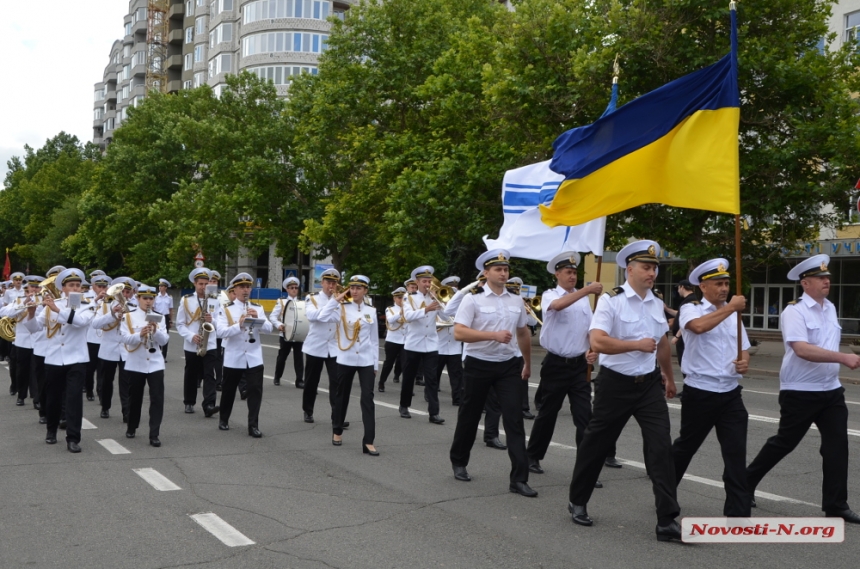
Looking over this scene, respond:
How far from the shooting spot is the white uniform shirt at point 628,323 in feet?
20.4

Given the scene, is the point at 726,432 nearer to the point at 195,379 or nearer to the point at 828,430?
the point at 828,430

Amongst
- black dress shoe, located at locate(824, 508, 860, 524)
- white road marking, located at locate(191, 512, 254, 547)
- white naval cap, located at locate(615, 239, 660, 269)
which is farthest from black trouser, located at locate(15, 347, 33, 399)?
black dress shoe, located at locate(824, 508, 860, 524)

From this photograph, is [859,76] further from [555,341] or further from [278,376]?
[555,341]

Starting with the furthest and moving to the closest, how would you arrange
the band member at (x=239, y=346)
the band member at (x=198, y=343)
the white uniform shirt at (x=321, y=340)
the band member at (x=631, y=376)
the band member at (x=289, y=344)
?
the band member at (x=289, y=344), the band member at (x=198, y=343), the white uniform shirt at (x=321, y=340), the band member at (x=239, y=346), the band member at (x=631, y=376)

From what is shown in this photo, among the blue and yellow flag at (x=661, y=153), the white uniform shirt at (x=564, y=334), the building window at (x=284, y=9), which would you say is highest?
the building window at (x=284, y=9)

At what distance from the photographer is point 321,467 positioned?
862cm

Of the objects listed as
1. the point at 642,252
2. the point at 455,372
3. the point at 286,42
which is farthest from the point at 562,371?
the point at 286,42

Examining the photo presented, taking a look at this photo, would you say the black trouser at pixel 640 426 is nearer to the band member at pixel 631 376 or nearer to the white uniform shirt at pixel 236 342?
the band member at pixel 631 376

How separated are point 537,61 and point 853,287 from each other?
18.4 meters

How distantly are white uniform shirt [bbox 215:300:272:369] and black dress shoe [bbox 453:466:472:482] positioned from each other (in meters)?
3.75

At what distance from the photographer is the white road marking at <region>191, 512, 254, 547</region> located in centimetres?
596

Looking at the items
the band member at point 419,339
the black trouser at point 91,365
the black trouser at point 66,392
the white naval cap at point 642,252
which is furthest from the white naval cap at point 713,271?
the black trouser at point 91,365

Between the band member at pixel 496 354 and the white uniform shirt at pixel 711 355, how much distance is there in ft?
4.76

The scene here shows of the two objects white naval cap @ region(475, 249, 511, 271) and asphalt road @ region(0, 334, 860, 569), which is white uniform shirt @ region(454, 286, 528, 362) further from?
asphalt road @ region(0, 334, 860, 569)
